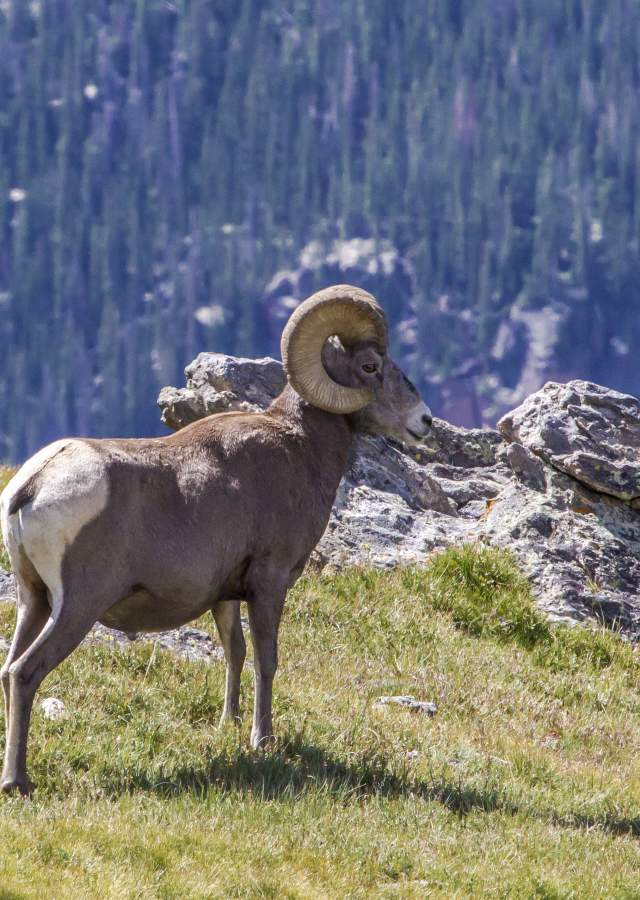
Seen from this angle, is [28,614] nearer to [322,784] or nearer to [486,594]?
[322,784]

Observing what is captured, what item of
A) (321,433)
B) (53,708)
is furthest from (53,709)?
(321,433)

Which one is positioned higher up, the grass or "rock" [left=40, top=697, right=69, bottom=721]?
"rock" [left=40, top=697, right=69, bottom=721]

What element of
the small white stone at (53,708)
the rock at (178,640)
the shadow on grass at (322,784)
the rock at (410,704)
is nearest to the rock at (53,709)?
the small white stone at (53,708)

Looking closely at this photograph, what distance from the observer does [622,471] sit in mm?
15000

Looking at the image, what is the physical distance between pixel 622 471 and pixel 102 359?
178023mm

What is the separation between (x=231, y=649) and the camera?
31.4 ft

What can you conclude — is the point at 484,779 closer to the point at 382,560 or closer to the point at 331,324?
the point at 331,324

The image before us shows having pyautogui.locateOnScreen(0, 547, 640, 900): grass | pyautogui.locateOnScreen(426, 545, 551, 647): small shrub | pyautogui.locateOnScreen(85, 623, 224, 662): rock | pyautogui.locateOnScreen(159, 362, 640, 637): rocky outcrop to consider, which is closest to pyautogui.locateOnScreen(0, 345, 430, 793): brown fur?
pyautogui.locateOnScreen(0, 547, 640, 900): grass

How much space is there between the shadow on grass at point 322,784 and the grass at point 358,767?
0.02 m

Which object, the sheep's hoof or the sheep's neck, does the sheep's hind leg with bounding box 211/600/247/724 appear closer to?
the sheep's neck

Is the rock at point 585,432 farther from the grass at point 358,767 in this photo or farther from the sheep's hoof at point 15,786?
the sheep's hoof at point 15,786

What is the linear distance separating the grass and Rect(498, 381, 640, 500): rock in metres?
2.45

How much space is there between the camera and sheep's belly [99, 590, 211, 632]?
8289 millimetres

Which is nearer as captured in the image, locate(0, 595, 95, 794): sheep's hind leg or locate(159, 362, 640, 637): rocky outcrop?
locate(0, 595, 95, 794): sheep's hind leg
